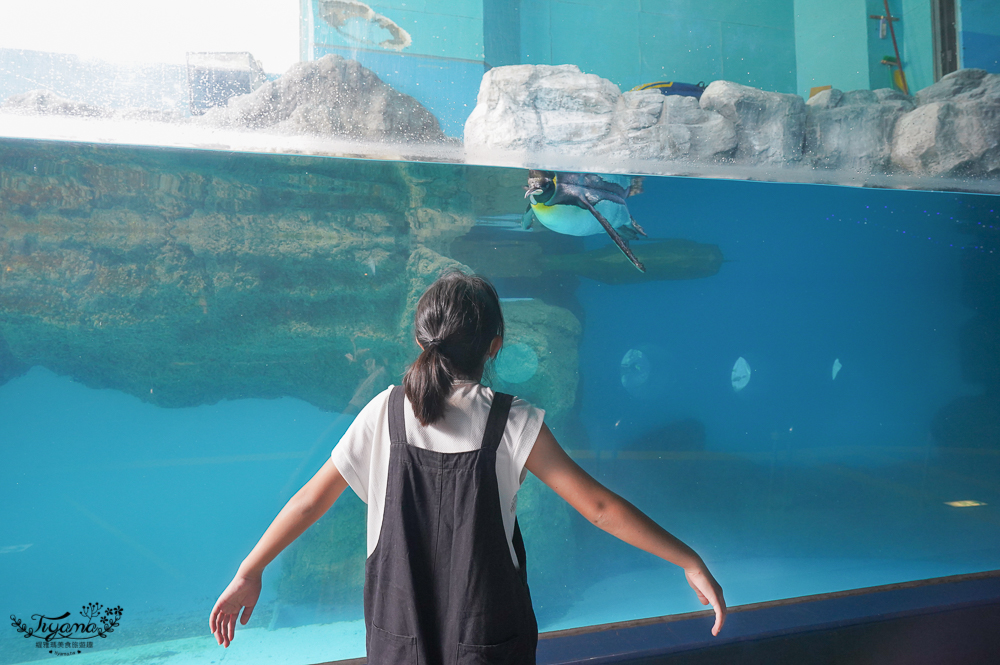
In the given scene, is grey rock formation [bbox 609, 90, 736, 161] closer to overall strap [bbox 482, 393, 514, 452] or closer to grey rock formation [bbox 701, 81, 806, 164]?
grey rock formation [bbox 701, 81, 806, 164]

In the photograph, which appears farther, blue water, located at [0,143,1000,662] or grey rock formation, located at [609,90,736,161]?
blue water, located at [0,143,1000,662]

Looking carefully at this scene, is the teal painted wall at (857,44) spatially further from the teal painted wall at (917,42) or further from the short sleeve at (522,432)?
the short sleeve at (522,432)

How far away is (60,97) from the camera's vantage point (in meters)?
3.20

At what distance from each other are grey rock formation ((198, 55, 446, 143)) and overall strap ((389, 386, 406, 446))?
8.24 feet

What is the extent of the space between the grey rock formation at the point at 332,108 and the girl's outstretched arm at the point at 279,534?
260 cm

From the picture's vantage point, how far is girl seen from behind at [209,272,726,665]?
1.29m

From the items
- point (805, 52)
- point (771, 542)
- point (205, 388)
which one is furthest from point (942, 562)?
point (205, 388)

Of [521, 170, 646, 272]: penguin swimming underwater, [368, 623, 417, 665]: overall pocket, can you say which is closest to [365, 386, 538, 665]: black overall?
[368, 623, 417, 665]: overall pocket

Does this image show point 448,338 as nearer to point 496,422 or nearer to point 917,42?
point 496,422

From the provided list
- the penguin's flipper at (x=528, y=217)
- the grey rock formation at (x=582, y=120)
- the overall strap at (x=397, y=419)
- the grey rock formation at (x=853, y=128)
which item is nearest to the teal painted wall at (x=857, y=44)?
the grey rock formation at (x=853, y=128)

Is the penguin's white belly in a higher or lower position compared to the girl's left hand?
higher

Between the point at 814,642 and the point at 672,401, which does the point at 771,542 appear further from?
the point at 814,642

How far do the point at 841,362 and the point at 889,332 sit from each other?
97 cm

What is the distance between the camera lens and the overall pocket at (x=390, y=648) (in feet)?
4.30
